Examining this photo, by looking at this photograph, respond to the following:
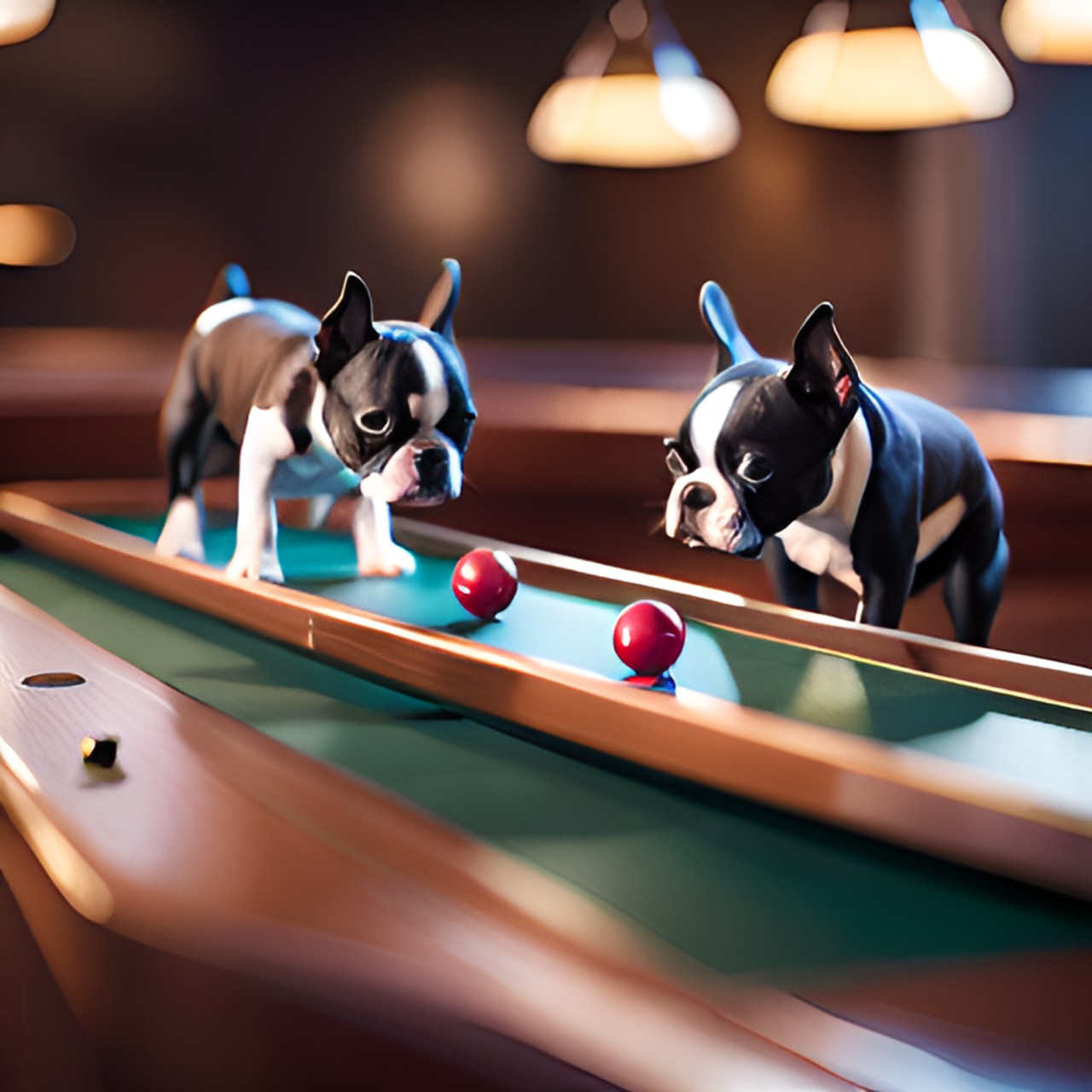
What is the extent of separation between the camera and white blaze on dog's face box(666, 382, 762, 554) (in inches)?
39.0

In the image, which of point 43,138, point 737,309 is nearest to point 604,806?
point 737,309

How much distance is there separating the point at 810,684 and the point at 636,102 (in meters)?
1.21

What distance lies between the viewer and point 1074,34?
1560 mm

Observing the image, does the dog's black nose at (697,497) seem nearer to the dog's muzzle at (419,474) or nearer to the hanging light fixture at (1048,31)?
the dog's muzzle at (419,474)

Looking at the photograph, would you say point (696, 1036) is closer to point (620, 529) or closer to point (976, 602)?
point (976, 602)

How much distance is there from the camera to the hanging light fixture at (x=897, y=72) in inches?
58.3

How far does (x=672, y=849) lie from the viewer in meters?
0.68

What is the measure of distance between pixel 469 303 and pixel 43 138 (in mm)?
886

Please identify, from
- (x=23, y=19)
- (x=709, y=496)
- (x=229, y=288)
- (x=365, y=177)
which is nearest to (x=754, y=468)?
(x=709, y=496)

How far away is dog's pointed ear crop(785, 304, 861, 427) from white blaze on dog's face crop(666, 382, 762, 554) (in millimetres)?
53

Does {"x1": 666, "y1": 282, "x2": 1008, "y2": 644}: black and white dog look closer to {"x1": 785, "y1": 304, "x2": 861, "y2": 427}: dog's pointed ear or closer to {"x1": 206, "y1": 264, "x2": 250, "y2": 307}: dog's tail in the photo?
{"x1": 785, "y1": 304, "x2": 861, "y2": 427}: dog's pointed ear

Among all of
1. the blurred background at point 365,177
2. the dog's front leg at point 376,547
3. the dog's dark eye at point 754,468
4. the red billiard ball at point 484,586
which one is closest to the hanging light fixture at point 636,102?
the blurred background at point 365,177

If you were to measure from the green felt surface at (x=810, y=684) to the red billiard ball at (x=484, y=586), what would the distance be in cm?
2

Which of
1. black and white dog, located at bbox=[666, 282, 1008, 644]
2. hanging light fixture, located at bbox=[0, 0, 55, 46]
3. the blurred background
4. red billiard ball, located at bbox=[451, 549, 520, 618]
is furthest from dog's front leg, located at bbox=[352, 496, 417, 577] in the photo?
hanging light fixture, located at bbox=[0, 0, 55, 46]
